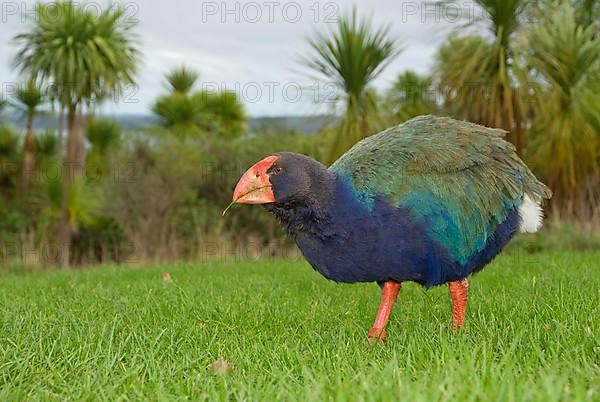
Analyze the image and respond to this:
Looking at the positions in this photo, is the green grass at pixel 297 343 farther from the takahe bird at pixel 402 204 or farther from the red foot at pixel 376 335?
the takahe bird at pixel 402 204

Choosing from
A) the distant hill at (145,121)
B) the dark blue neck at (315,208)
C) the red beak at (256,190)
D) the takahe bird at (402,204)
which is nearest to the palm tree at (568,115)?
the distant hill at (145,121)

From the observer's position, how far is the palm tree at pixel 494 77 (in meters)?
11.2

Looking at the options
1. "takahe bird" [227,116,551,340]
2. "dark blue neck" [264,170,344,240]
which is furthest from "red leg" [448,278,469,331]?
"dark blue neck" [264,170,344,240]

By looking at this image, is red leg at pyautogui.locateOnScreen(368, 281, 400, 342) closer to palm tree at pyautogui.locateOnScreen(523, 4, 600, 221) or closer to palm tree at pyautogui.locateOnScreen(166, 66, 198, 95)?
palm tree at pyautogui.locateOnScreen(523, 4, 600, 221)

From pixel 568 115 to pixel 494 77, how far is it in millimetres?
1467

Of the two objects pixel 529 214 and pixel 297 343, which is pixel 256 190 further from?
pixel 529 214

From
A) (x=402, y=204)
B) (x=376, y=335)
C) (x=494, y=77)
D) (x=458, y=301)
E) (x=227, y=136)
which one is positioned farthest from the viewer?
(x=227, y=136)

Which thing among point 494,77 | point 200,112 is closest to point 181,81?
point 200,112

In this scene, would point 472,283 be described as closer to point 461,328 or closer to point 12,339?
point 461,328

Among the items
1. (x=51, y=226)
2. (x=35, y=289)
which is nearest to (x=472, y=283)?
(x=35, y=289)

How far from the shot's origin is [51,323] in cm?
430

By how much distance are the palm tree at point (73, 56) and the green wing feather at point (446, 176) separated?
1122 cm

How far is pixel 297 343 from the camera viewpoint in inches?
141

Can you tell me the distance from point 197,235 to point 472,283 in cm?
881
